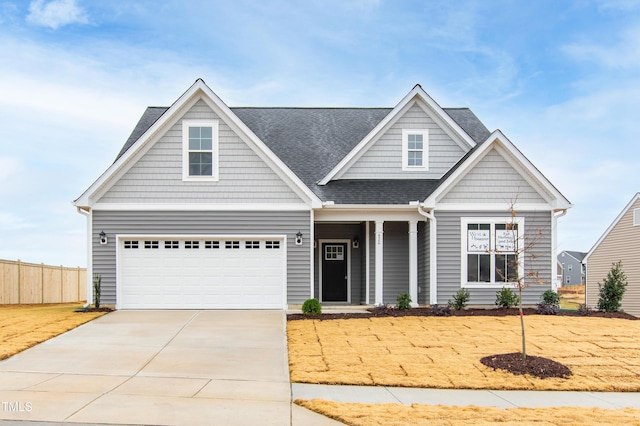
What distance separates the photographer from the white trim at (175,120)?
60.6ft

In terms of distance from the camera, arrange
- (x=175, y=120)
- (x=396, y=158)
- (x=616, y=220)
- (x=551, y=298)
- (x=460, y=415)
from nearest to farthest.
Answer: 1. (x=460, y=415)
2. (x=175, y=120)
3. (x=551, y=298)
4. (x=396, y=158)
5. (x=616, y=220)

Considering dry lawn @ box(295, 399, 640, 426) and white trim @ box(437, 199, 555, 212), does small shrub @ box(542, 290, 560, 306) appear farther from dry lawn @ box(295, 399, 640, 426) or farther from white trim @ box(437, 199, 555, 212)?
dry lawn @ box(295, 399, 640, 426)

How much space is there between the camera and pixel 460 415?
28.3 feet

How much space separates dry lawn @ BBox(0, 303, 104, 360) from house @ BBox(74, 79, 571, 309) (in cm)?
158

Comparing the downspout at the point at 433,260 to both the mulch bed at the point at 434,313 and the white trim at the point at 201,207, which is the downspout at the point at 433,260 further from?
the white trim at the point at 201,207

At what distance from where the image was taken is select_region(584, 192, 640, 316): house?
2997 centimetres

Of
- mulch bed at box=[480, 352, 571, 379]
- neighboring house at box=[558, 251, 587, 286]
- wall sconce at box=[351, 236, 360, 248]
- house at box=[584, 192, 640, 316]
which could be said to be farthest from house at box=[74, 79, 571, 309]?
neighboring house at box=[558, 251, 587, 286]

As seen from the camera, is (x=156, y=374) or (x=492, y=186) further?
(x=492, y=186)

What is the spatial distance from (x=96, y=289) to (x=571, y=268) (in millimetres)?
64574

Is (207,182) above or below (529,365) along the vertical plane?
above

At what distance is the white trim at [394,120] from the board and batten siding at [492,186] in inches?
54.9

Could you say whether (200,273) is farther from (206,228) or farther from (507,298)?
(507,298)

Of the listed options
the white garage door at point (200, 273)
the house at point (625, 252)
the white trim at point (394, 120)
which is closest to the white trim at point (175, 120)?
the white garage door at point (200, 273)

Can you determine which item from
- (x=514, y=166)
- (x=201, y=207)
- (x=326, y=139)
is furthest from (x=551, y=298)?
(x=201, y=207)
